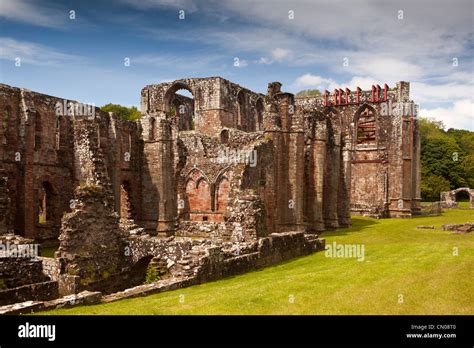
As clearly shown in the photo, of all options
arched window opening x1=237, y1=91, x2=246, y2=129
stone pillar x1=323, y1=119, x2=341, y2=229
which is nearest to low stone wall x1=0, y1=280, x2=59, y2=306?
stone pillar x1=323, y1=119, x2=341, y2=229

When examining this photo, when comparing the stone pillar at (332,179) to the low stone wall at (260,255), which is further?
the stone pillar at (332,179)

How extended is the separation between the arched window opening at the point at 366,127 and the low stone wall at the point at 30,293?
37.4 m

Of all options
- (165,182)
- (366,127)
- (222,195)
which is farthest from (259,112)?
(165,182)

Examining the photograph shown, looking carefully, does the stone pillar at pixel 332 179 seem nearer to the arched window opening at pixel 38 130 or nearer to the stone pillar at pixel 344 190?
the stone pillar at pixel 344 190

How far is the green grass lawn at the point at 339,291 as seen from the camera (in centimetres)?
949

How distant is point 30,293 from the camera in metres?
12.1

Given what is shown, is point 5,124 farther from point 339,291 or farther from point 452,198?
point 452,198

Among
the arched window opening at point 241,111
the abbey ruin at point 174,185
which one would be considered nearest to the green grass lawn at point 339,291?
the abbey ruin at point 174,185

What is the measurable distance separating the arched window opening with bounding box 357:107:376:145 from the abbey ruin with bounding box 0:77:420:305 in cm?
166

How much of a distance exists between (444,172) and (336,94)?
2761cm

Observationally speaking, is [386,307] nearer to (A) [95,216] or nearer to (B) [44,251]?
(A) [95,216]

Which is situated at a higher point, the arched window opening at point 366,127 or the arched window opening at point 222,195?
the arched window opening at point 366,127

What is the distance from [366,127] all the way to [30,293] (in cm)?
3864
